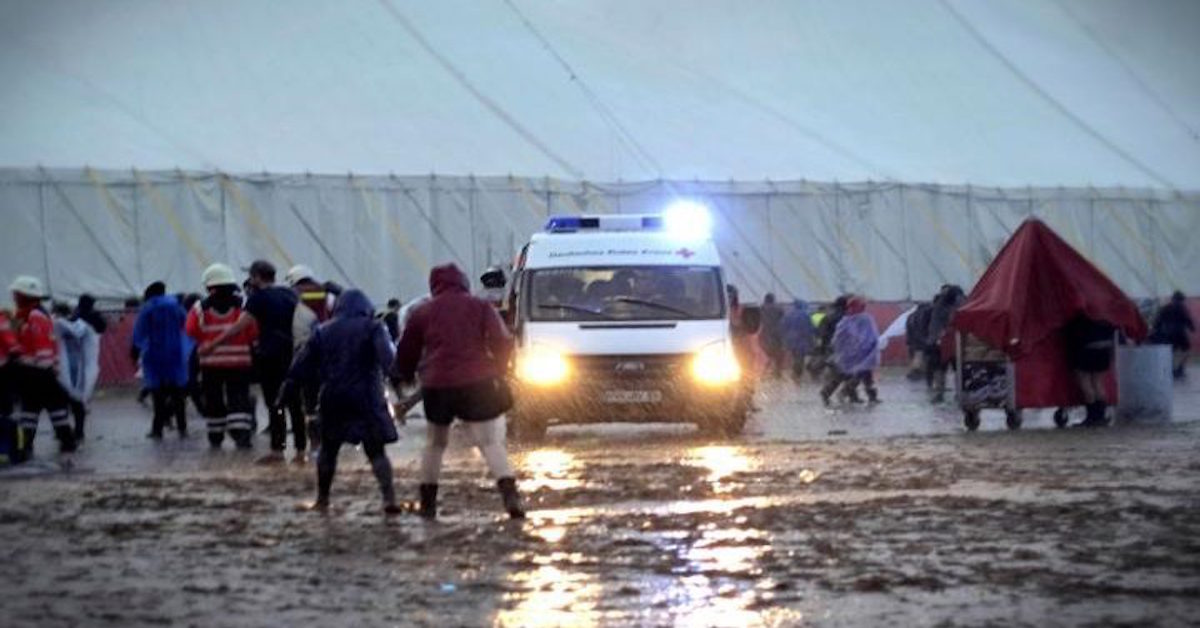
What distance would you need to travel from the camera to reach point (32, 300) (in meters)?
20.1

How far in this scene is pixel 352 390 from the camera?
14203 mm

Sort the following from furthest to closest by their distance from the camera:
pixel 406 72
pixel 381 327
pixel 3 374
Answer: pixel 406 72 → pixel 3 374 → pixel 381 327

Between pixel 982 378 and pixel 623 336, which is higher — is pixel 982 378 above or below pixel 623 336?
below

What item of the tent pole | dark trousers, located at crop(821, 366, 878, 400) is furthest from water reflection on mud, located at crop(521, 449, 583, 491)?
the tent pole

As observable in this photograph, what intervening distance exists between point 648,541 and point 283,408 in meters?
8.06

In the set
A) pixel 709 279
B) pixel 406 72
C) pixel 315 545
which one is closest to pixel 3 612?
pixel 315 545

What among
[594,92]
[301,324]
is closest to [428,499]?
[301,324]

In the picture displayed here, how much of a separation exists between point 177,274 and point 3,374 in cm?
2033

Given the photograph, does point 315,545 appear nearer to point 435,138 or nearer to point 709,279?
point 709,279

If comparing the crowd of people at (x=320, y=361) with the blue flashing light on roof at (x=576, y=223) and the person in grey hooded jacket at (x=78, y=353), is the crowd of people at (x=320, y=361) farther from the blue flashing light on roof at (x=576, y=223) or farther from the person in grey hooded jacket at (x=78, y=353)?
the blue flashing light on roof at (x=576, y=223)

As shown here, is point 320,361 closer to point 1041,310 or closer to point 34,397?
point 34,397

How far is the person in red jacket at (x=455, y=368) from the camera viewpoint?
1371 cm

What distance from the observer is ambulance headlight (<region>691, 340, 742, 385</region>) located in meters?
21.8

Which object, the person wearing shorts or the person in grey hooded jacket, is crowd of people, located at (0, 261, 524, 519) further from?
the person wearing shorts
